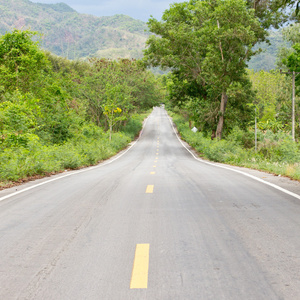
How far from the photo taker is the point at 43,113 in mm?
A: 25469

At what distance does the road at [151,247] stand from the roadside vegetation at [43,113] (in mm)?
5332

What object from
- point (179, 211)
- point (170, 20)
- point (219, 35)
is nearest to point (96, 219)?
point (179, 211)

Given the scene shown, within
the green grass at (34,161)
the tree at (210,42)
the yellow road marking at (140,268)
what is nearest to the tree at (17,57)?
the green grass at (34,161)

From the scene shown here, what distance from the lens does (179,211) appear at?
20.0 ft

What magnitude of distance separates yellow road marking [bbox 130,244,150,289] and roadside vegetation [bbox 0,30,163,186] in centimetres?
718

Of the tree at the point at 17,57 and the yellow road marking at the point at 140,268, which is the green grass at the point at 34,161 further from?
the yellow road marking at the point at 140,268

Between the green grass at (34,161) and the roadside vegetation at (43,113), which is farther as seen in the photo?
the roadside vegetation at (43,113)

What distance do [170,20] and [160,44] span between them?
3623 mm

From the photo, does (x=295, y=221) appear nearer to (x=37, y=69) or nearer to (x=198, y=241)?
(x=198, y=241)

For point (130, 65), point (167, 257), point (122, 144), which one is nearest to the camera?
point (167, 257)

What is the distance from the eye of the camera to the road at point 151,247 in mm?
3137

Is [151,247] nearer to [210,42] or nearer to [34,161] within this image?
[34,161]

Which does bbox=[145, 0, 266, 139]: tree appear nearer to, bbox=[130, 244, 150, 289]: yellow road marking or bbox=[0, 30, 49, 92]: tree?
bbox=[0, 30, 49, 92]: tree

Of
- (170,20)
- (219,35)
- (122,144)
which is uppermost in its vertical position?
(170,20)
